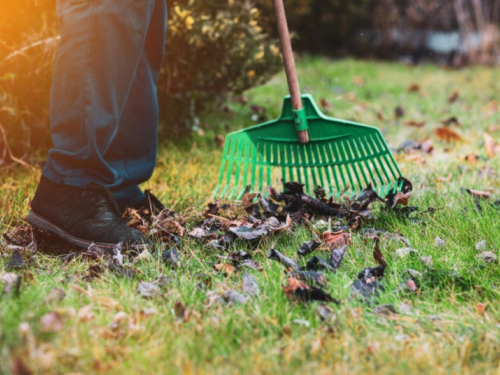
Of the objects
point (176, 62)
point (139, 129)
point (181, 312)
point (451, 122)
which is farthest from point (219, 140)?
point (181, 312)

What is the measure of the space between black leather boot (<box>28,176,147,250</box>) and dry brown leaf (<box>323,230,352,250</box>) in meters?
0.67

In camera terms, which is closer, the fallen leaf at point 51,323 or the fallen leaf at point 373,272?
the fallen leaf at point 51,323

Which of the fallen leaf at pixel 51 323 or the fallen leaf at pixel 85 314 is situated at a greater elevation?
the fallen leaf at pixel 51 323

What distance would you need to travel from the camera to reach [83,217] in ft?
6.01

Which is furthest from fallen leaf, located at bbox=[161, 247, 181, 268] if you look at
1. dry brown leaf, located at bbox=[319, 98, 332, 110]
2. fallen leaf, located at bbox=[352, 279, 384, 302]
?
dry brown leaf, located at bbox=[319, 98, 332, 110]


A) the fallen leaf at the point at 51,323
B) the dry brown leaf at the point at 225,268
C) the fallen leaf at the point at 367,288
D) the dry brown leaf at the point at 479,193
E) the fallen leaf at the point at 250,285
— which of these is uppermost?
the fallen leaf at the point at 51,323

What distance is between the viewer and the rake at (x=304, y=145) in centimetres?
232

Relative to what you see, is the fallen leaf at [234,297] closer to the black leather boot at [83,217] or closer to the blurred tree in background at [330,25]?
the black leather boot at [83,217]

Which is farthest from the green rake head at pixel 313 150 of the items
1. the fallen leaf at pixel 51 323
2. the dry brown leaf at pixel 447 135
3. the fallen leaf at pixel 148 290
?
the dry brown leaf at pixel 447 135

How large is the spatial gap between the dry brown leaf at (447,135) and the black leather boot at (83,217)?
254 centimetres

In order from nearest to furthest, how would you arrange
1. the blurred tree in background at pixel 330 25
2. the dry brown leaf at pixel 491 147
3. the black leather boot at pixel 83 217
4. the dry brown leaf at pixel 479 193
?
the black leather boot at pixel 83 217
the dry brown leaf at pixel 479 193
the dry brown leaf at pixel 491 147
the blurred tree in background at pixel 330 25

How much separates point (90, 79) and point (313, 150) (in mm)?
1092

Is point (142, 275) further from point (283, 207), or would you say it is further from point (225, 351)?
point (283, 207)

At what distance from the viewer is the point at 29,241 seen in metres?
1.95
